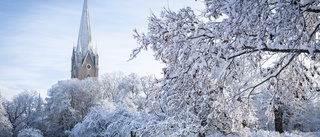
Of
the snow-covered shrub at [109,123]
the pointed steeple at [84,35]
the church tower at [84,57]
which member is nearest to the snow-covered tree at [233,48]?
the snow-covered shrub at [109,123]

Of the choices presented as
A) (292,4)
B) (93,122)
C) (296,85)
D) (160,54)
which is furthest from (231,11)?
(93,122)

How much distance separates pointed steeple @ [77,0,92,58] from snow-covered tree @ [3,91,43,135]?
12.8m

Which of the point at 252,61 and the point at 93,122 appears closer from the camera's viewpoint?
the point at 252,61

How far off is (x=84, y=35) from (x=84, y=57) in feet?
13.3

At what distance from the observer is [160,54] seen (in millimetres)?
5688

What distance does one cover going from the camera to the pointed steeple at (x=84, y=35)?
61.1 metres

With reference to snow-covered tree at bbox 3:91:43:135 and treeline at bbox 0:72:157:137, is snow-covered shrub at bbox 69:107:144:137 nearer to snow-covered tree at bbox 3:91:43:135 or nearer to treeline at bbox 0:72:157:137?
treeline at bbox 0:72:157:137

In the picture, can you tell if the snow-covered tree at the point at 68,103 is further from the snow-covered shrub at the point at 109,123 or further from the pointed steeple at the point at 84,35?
the pointed steeple at the point at 84,35

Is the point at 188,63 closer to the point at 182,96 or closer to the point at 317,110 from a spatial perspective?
the point at 182,96

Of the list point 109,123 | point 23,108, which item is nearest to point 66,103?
point 23,108

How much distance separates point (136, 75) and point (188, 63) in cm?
4391

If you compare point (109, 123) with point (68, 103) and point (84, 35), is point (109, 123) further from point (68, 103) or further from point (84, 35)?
point (84, 35)

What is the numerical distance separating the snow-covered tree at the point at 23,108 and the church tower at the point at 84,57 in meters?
10.5

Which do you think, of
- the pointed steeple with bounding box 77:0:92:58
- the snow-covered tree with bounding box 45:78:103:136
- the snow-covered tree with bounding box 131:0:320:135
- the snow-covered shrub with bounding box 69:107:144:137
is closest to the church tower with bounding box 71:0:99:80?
the pointed steeple with bounding box 77:0:92:58
